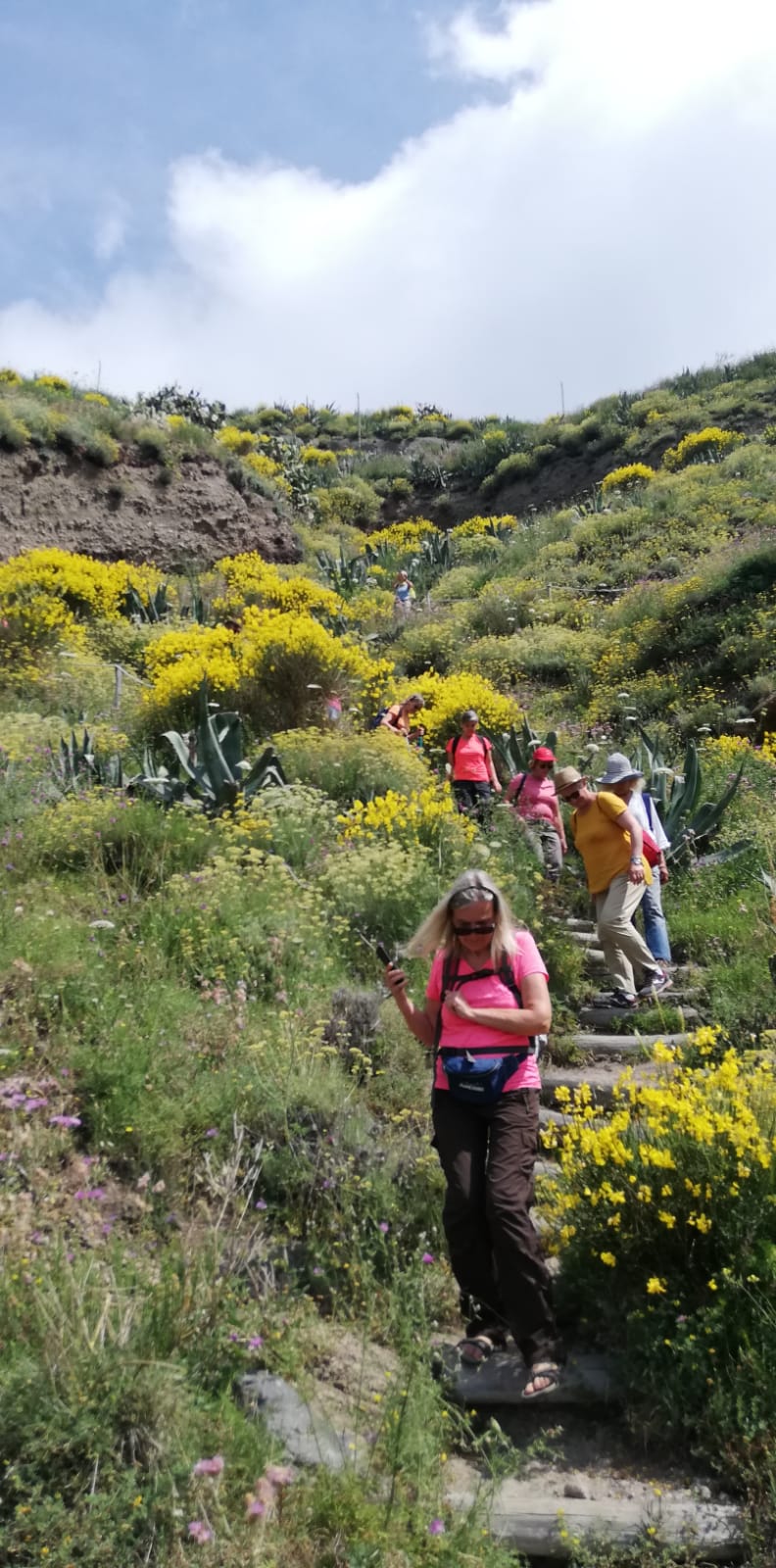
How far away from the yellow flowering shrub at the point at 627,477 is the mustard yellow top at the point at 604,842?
21343mm

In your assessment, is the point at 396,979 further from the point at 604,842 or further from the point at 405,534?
the point at 405,534

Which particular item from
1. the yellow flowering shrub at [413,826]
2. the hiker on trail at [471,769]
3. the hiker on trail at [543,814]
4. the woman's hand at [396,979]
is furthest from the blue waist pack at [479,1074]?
the hiker on trail at [471,769]

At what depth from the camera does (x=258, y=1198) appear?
3.51m

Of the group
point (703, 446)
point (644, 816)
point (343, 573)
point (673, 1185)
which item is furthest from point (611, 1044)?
point (703, 446)

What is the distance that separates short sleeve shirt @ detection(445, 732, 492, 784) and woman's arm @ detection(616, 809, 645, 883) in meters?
2.62

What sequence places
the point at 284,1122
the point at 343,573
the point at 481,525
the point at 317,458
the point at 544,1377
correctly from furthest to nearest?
the point at 317,458, the point at 481,525, the point at 343,573, the point at 284,1122, the point at 544,1377

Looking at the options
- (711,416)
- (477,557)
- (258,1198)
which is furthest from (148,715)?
(711,416)

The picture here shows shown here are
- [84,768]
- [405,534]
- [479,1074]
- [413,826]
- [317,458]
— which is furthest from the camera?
[317,458]

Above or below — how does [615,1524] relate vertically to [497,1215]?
below

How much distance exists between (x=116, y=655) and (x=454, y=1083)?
34.0 ft

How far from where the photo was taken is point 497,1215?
310 centimetres

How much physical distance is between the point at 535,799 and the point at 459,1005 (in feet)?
13.8

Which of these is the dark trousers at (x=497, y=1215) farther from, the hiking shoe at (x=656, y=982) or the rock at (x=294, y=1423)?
the hiking shoe at (x=656, y=982)

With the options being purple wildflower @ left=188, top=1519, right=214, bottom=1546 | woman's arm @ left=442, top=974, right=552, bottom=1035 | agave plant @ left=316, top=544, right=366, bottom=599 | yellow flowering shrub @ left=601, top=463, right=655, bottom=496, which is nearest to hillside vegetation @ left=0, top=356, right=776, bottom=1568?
purple wildflower @ left=188, top=1519, right=214, bottom=1546
